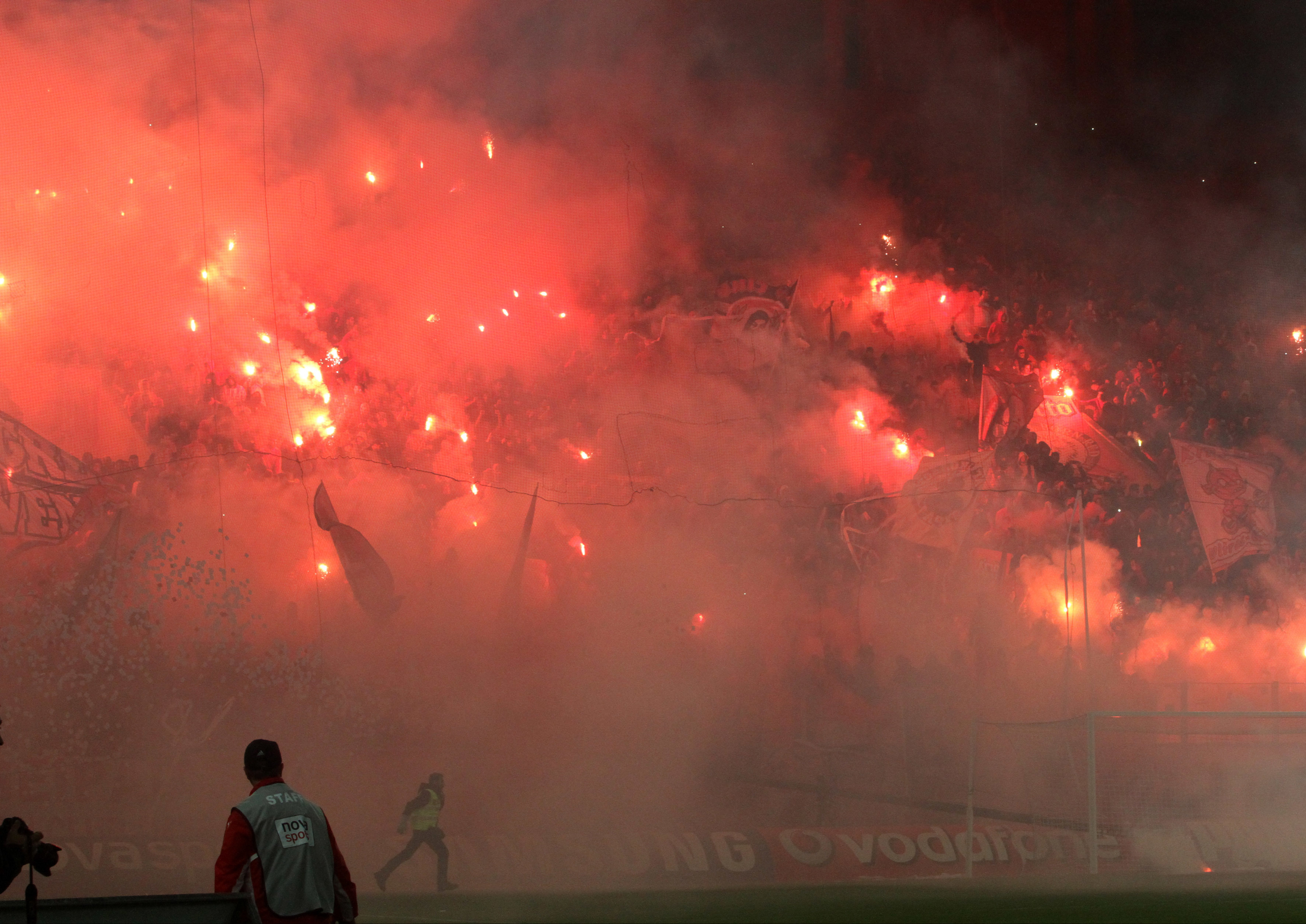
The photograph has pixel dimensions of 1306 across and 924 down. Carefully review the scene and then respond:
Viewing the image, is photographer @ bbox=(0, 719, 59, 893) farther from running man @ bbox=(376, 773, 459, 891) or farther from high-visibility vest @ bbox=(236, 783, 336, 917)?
running man @ bbox=(376, 773, 459, 891)

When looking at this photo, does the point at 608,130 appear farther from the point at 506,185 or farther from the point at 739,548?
the point at 739,548

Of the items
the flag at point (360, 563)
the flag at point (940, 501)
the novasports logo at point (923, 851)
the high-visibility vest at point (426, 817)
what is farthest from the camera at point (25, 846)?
the flag at point (940, 501)

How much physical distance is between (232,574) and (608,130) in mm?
4932

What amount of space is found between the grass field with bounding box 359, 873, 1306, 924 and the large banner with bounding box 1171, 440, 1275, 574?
4.21 metres

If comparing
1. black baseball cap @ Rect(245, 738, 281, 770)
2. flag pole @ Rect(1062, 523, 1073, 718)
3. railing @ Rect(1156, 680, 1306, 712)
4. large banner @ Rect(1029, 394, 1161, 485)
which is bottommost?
black baseball cap @ Rect(245, 738, 281, 770)

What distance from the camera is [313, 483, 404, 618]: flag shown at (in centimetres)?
873

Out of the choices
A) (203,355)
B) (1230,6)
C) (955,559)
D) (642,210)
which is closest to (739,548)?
(955,559)

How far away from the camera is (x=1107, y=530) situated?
31.9ft

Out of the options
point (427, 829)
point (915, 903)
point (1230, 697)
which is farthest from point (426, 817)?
point (1230, 697)

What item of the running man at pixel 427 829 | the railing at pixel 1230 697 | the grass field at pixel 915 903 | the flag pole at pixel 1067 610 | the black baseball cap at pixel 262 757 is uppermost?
the flag pole at pixel 1067 610

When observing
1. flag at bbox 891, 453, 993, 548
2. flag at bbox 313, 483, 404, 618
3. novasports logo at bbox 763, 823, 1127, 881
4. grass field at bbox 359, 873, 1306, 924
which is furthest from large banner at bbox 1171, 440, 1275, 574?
flag at bbox 313, 483, 404, 618

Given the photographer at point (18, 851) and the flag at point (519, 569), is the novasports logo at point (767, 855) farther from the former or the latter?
the photographer at point (18, 851)

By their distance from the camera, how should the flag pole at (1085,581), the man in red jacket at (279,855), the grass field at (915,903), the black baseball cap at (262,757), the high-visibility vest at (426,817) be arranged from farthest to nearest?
the flag pole at (1085,581)
the high-visibility vest at (426,817)
the grass field at (915,903)
the black baseball cap at (262,757)
the man in red jacket at (279,855)

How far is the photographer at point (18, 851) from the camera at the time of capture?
2082mm
